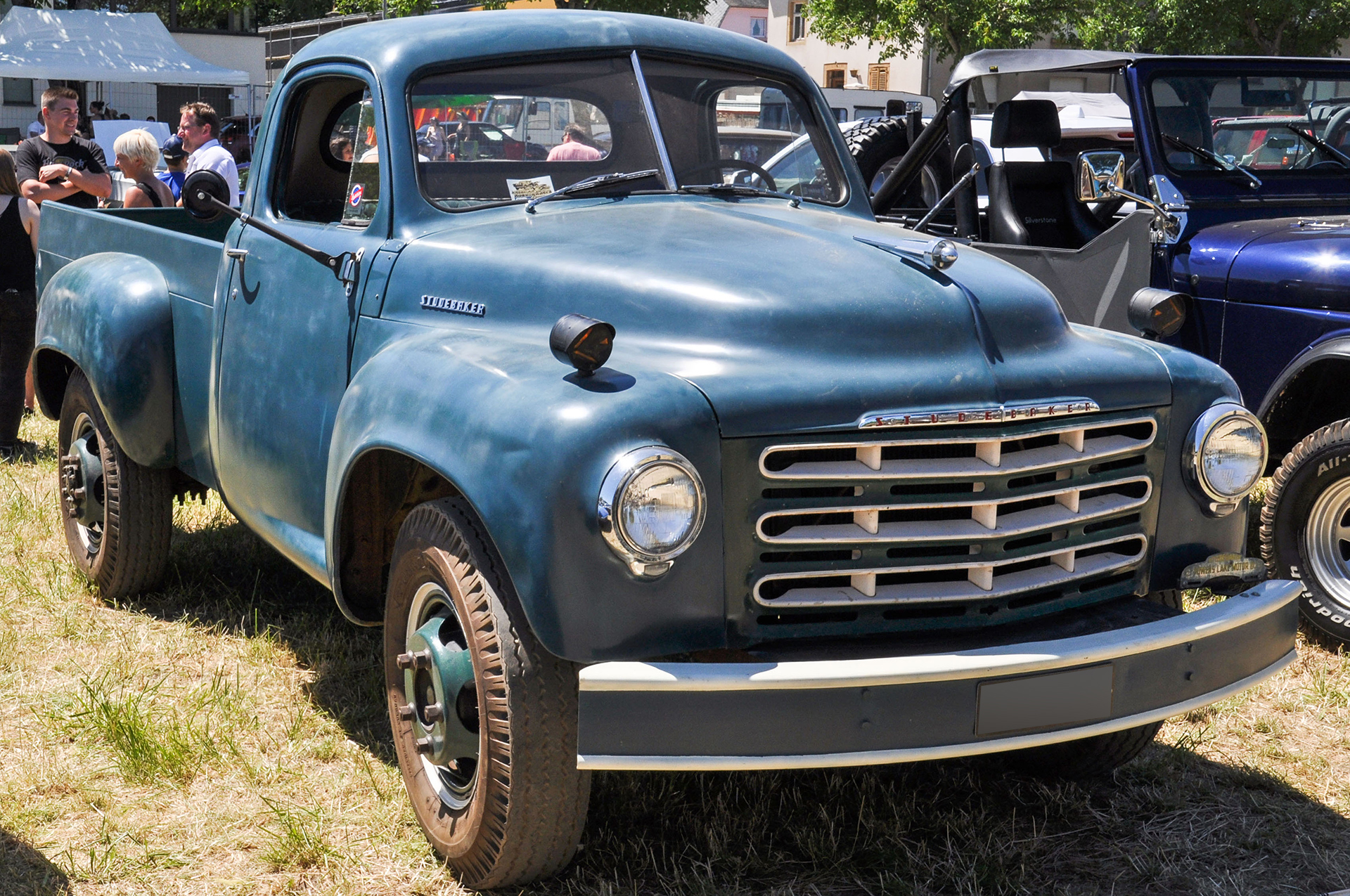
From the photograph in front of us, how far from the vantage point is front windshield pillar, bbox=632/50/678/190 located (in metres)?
3.82

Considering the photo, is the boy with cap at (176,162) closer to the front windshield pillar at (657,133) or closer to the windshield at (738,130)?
the windshield at (738,130)

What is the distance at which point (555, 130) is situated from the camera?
3.86 metres

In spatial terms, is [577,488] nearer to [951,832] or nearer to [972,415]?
[972,415]

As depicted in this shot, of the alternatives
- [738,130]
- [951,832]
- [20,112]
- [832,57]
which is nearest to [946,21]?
[832,57]

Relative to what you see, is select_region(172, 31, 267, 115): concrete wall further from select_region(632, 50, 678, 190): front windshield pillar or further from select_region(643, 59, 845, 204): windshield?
select_region(632, 50, 678, 190): front windshield pillar

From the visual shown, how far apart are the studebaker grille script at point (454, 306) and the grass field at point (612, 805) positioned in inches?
49.9

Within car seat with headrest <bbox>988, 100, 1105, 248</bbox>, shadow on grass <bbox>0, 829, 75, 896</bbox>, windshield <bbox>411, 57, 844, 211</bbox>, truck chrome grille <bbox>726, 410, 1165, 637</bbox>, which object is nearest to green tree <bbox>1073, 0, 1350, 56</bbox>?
car seat with headrest <bbox>988, 100, 1105, 248</bbox>

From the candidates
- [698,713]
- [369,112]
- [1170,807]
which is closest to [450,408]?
[698,713]

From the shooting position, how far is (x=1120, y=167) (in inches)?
208

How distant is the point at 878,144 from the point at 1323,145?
2.72 meters

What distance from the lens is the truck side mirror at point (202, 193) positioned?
13.2 feet

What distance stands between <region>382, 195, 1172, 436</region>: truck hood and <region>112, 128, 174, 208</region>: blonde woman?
5.44 m

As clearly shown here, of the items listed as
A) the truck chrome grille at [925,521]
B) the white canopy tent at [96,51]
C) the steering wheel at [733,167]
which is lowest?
the truck chrome grille at [925,521]

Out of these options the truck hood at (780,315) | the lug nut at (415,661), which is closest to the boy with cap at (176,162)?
the truck hood at (780,315)
